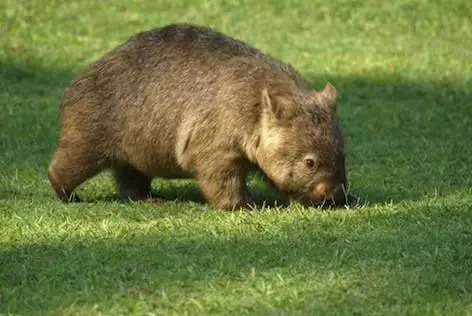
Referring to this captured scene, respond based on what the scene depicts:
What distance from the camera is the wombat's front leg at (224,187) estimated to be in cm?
832

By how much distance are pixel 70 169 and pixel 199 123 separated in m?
1.01

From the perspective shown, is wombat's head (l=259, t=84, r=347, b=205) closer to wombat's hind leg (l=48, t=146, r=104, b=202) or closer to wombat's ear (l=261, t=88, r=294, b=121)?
wombat's ear (l=261, t=88, r=294, b=121)

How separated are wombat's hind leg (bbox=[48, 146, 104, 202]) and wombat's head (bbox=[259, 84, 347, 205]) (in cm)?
125

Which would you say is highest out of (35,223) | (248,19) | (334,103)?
(334,103)

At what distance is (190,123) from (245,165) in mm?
440

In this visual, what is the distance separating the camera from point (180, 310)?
5891mm

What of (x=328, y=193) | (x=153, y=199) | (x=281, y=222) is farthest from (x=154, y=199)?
(x=281, y=222)

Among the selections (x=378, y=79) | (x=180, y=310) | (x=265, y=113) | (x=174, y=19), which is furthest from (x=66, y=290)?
(x=174, y=19)

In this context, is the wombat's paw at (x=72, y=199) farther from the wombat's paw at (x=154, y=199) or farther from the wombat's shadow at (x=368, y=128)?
the wombat's paw at (x=154, y=199)

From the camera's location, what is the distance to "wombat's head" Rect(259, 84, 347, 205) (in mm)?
8062

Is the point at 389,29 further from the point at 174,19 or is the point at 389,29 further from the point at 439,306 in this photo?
the point at 439,306

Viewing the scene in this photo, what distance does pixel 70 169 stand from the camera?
29.0 ft

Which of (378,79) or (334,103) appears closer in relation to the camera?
(334,103)

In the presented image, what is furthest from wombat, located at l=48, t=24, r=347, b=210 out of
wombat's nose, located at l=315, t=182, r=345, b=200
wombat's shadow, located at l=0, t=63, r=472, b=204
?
wombat's shadow, located at l=0, t=63, r=472, b=204
